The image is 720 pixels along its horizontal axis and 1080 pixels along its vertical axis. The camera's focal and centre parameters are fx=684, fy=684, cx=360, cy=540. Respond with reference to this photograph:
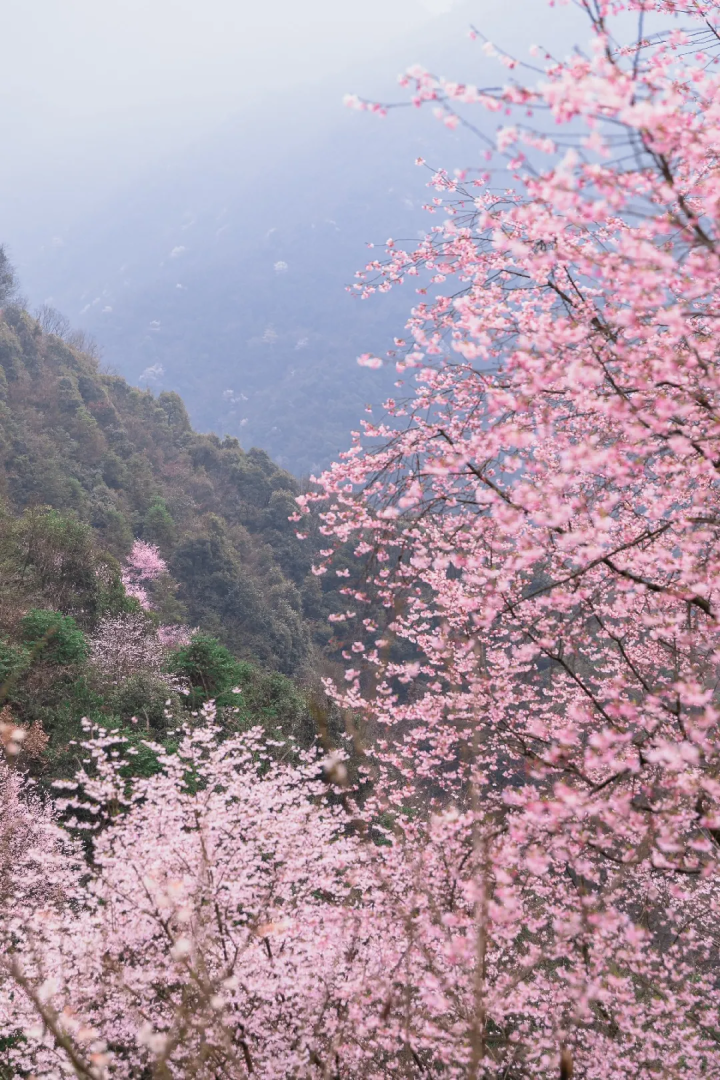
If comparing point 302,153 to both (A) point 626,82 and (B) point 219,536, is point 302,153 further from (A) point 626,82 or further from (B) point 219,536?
(A) point 626,82

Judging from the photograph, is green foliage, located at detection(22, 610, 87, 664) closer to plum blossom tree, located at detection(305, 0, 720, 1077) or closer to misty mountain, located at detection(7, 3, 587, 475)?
plum blossom tree, located at detection(305, 0, 720, 1077)

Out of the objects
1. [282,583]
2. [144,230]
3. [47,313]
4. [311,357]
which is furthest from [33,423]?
[144,230]

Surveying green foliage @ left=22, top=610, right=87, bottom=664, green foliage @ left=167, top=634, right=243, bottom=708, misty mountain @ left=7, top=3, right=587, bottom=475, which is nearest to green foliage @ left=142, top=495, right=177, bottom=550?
green foliage @ left=167, top=634, right=243, bottom=708

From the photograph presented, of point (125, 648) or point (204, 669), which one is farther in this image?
point (125, 648)

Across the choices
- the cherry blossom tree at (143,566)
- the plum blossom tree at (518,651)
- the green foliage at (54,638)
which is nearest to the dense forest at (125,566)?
the green foliage at (54,638)

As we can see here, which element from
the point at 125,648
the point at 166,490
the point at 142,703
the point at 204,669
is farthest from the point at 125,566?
the point at 142,703

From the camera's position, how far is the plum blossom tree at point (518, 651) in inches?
127

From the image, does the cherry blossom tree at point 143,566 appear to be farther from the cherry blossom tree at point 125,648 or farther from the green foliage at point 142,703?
the green foliage at point 142,703

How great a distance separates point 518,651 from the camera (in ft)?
15.7

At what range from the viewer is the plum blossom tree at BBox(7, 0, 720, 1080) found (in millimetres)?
3225

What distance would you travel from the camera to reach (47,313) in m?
60.4

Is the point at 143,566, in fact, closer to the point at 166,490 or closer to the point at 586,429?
the point at 166,490

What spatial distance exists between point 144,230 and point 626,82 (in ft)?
630

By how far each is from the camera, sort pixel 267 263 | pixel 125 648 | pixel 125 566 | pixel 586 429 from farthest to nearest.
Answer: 1. pixel 267 263
2. pixel 125 566
3. pixel 125 648
4. pixel 586 429
